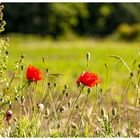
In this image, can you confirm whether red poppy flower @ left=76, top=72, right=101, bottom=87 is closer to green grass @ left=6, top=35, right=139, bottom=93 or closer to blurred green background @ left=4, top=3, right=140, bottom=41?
green grass @ left=6, top=35, right=139, bottom=93

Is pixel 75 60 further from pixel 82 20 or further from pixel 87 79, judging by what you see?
pixel 82 20

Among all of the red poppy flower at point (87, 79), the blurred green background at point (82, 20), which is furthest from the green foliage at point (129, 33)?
the red poppy flower at point (87, 79)

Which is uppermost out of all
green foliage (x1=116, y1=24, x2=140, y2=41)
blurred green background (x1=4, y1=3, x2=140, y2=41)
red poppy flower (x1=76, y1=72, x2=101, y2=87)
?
blurred green background (x1=4, y1=3, x2=140, y2=41)

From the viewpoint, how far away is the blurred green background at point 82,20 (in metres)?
27.8

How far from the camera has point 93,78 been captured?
1.92 metres

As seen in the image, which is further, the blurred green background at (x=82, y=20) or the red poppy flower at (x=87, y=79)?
the blurred green background at (x=82, y=20)

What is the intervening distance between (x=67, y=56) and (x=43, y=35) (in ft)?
42.8

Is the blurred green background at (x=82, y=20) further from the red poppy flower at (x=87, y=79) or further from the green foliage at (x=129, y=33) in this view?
the red poppy flower at (x=87, y=79)

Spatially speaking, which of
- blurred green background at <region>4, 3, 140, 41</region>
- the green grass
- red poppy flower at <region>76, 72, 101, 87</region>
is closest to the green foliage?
blurred green background at <region>4, 3, 140, 41</region>

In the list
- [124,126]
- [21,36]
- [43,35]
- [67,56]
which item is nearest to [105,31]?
[43,35]

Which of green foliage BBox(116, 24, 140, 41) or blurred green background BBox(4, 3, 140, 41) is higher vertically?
blurred green background BBox(4, 3, 140, 41)

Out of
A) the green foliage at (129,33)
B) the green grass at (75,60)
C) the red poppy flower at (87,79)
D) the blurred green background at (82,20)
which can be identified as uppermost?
the blurred green background at (82,20)

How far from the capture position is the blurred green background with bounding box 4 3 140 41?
91.0 feet

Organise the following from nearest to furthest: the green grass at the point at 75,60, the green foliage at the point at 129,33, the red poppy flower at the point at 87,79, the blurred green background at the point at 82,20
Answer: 1. the red poppy flower at the point at 87,79
2. the green grass at the point at 75,60
3. the blurred green background at the point at 82,20
4. the green foliage at the point at 129,33
